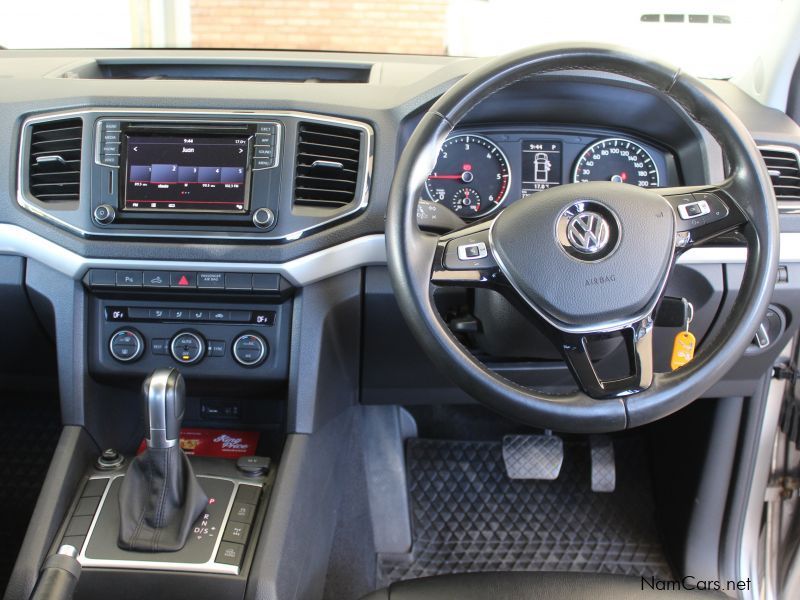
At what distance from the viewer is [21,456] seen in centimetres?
158

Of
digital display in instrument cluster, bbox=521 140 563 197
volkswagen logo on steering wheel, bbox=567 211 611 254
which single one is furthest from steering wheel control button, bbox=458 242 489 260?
digital display in instrument cluster, bbox=521 140 563 197

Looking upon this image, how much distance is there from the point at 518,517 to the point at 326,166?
98 centimetres

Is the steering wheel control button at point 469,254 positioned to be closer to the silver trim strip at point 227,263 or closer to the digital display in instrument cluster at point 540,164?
the silver trim strip at point 227,263

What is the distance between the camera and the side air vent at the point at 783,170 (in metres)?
1.16

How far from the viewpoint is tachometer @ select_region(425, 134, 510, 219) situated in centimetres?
115

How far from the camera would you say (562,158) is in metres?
1.18

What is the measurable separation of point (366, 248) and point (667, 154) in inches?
21.9

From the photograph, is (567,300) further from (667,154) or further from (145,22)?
(145,22)

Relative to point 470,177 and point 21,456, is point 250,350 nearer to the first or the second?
point 470,177

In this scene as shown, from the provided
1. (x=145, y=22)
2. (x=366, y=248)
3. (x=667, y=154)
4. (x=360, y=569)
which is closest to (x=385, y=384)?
(x=366, y=248)

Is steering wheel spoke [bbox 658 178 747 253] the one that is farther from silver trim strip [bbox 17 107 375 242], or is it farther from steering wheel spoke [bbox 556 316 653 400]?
silver trim strip [bbox 17 107 375 242]

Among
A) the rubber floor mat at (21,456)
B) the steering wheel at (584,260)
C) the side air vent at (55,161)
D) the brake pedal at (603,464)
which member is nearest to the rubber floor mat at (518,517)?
the brake pedal at (603,464)

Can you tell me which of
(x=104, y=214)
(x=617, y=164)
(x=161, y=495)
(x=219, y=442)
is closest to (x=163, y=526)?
(x=161, y=495)

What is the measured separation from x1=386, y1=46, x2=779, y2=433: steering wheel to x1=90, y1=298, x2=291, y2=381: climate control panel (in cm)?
34
